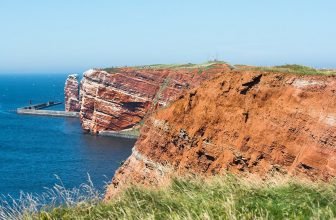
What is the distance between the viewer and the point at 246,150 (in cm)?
3030

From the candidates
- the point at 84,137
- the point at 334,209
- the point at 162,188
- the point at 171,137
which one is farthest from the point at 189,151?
the point at 84,137

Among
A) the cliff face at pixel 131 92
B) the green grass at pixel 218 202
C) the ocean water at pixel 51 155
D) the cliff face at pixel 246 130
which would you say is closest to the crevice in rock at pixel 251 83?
the cliff face at pixel 246 130

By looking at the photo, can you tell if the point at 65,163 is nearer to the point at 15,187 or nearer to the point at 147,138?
the point at 15,187

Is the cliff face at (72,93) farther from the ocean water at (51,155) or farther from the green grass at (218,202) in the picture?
the green grass at (218,202)

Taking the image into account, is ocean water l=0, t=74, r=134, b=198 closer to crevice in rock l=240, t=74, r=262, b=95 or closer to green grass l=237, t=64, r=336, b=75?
crevice in rock l=240, t=74, r=262, b=95

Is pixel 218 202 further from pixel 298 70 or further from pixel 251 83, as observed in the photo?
pixel 298 70

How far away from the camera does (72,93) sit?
470 ft

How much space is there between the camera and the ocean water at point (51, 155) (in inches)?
2388

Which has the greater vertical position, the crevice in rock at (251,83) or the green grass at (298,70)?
the green grass at (298,70)

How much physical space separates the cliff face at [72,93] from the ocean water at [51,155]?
1425 centimetres

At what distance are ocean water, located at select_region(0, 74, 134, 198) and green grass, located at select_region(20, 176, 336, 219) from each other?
32388 millimetres

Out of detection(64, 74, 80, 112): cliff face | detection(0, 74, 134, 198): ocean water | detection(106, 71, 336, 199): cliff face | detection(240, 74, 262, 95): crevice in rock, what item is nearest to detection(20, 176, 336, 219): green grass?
detection(106, 71, 336, 199): cliff face

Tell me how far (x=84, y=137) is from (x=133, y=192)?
306 ft

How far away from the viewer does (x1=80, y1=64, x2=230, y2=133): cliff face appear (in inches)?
4245
